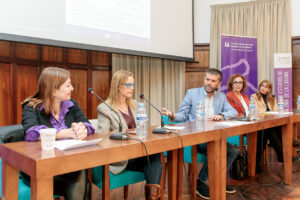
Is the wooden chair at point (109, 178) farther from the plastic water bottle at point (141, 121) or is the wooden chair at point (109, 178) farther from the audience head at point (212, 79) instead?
the audience head at point (212, 79)

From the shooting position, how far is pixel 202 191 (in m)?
2.31

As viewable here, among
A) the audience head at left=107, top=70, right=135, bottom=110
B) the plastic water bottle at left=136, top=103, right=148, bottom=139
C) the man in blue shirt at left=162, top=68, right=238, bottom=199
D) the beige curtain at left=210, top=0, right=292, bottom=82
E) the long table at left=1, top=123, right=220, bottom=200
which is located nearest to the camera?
the long table at left=1, top=123, right=220, bottom=200

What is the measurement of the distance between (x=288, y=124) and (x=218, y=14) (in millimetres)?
2998

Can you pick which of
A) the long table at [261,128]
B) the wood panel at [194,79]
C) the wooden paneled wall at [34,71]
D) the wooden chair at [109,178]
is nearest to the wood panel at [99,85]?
the wooden paneled wall at [34,71]

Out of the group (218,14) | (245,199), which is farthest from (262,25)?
(245,199)

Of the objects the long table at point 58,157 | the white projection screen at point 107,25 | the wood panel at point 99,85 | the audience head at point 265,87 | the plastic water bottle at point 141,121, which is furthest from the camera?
the wood panel at point 99,85

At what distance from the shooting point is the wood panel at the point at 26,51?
10.3ft

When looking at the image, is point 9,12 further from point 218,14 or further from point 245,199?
point 218,14

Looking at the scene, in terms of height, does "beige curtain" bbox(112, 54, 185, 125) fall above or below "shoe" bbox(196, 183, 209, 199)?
above

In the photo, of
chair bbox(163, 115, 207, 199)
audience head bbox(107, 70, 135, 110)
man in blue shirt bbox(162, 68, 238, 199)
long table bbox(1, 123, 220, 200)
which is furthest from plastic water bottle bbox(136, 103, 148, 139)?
man in blue shirt bbox(162, 68, 238, 199)

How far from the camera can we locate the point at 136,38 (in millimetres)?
3621

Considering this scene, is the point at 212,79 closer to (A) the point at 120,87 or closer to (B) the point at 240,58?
(A) the point at 120,87

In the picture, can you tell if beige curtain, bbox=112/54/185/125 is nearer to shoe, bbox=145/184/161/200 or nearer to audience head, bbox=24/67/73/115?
audience head, bbox=24/67/73/115

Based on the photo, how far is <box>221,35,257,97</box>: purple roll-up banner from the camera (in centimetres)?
461
